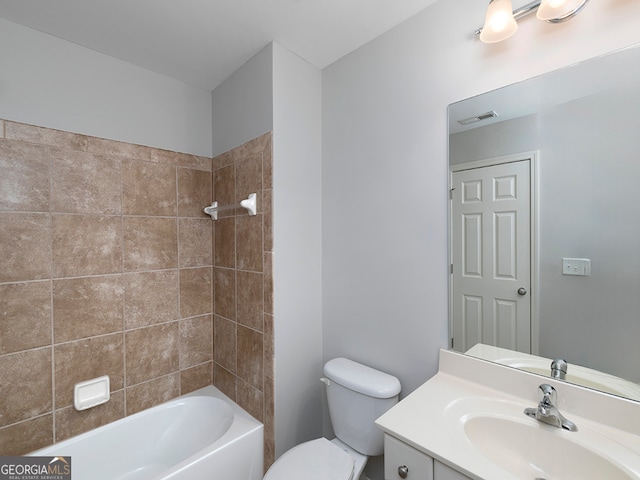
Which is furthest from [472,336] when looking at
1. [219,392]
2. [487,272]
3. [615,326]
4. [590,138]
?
[219,392]

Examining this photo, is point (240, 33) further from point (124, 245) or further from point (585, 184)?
point (585, 184)

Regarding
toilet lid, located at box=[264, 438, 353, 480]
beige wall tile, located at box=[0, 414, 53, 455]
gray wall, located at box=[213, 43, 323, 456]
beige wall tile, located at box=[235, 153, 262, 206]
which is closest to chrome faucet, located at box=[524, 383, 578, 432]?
toilet lid, located at box=[264, 438, 353, 480]

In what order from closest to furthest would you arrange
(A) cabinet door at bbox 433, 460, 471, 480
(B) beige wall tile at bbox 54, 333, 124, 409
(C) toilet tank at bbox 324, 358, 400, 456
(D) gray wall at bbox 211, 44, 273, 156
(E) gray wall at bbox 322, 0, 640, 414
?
1. (A) cabinet door at bbox 433, 460, 471, 480
2. (E) gray wall at bbox 322, 0, 640, 414
3. (C) toilet tank at bbox 324, 358, 400, 456
4. (B) beige wall tile at bbox 54, 333, 124, 409
5. (D) gray wall at bbox 211, 44, 273, 156

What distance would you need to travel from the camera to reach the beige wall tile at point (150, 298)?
1707 millimetres

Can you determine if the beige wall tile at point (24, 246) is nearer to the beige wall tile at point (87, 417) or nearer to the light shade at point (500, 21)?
the beige wall tile at point (87, 417)

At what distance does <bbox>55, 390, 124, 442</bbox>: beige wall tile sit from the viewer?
148cm

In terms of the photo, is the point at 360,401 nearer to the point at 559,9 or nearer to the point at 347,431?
the point at 347,431

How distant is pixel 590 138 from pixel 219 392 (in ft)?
7.65

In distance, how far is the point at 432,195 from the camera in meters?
1.30

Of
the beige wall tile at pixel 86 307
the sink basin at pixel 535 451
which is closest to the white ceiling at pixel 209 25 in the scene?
the beige wall tile at pixel 86 307

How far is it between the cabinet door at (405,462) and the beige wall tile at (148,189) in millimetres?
1749

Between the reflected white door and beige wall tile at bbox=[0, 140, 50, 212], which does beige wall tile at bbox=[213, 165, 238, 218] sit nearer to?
beige wall tile at bbox=[0, 140, 50, 212]

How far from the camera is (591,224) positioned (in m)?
0.94

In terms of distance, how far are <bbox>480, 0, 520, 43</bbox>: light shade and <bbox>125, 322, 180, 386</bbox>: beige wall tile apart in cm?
221
